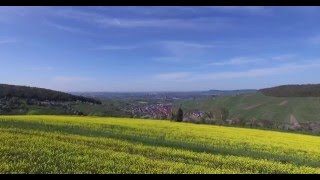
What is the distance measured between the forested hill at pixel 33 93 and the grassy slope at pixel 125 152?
410 millimetres

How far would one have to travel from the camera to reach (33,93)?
5805mm

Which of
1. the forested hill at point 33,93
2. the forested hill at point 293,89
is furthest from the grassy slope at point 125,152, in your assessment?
the forested hill at point 293,89

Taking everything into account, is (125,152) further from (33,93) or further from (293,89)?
(293,89)

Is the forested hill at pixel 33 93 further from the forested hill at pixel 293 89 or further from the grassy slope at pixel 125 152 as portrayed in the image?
the forested hill at pixel 293 89

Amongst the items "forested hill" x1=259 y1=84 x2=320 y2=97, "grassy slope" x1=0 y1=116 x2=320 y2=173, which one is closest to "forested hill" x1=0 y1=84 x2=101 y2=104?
"grassy slope" x1=0 y1=116 x2=320 y2=173

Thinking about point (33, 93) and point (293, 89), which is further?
point (293, 89)

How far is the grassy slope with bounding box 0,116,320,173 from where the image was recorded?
4.73m

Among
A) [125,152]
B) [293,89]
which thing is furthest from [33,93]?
[293,89]

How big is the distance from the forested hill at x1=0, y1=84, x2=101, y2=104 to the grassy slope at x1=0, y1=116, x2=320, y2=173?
410 millimetres

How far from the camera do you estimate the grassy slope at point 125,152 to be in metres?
4.73

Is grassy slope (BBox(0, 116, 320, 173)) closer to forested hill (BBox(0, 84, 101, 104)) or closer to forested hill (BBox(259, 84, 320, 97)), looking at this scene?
forested hill (BBox(0, 84, 101, 104))

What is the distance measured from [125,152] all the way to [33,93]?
1.47 meters
